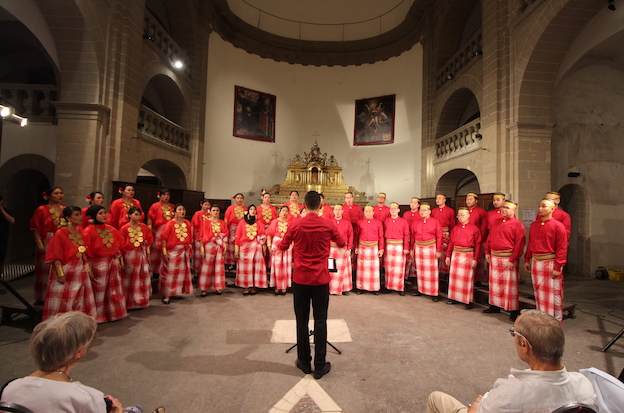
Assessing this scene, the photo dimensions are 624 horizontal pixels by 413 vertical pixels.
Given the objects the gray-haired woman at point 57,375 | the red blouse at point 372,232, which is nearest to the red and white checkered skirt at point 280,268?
the red blouse at point 372,232

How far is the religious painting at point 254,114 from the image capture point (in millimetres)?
13727

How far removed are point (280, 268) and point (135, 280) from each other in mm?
2455

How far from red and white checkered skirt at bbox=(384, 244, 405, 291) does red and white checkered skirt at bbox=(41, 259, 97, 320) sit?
5.06 metres

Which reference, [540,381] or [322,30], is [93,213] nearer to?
[540,381]

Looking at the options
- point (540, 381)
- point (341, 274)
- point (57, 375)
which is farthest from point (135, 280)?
point (540, 381)

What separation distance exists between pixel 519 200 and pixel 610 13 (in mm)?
4400

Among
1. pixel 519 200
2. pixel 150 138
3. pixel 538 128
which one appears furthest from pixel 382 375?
pixel 150 138

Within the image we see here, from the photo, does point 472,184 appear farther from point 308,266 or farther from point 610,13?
point 308,266

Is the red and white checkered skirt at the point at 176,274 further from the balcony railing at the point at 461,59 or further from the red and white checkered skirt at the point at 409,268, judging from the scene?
the balcony railing at the point at 461,59

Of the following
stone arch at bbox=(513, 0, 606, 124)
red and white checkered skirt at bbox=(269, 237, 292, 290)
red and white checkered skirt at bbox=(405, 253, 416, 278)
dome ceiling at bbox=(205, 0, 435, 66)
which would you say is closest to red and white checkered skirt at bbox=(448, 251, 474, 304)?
red and white checkered skirt at bbox=(405, 253, 416, 278)

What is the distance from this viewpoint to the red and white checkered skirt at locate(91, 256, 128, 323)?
414cm

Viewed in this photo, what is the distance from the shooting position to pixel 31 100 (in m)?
8.22

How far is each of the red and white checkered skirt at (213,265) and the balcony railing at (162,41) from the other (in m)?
6.71

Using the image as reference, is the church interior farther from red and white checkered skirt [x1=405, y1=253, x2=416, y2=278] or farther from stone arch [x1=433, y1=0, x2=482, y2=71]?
red and white checkered skirt [x1=405, y1=253, x2=416, y2=278]
